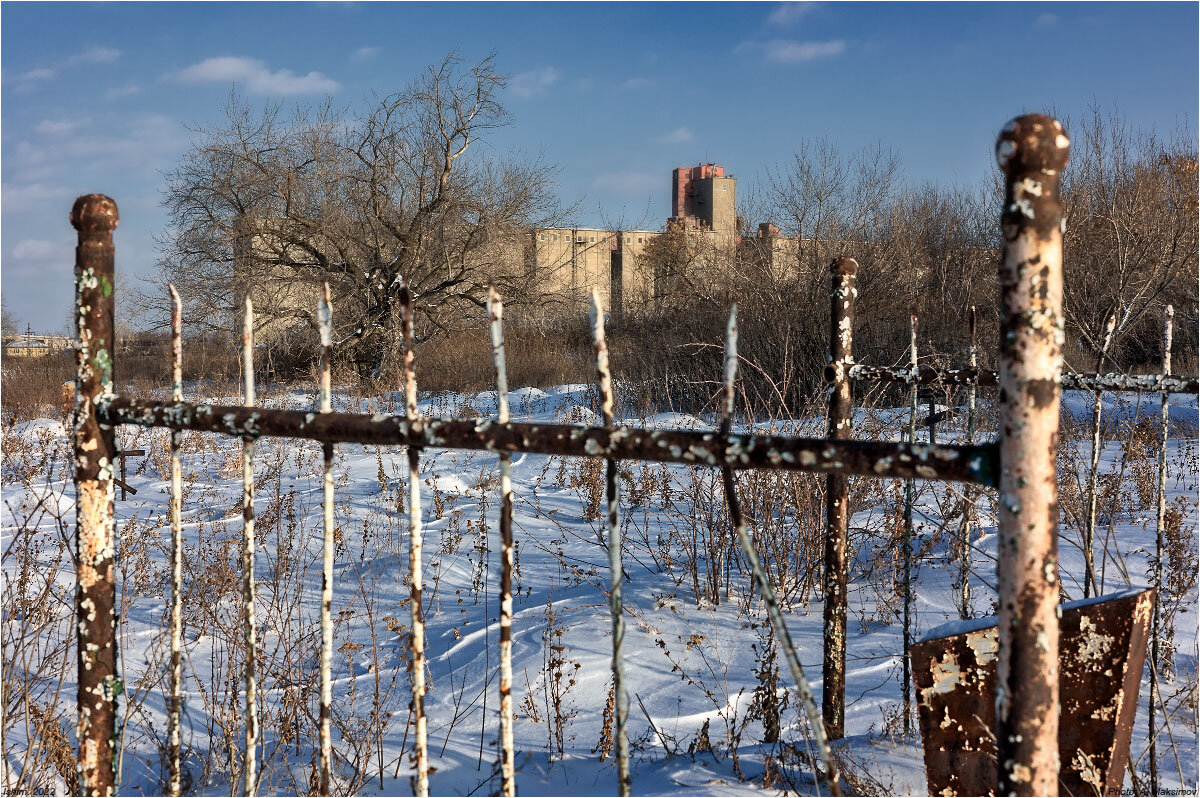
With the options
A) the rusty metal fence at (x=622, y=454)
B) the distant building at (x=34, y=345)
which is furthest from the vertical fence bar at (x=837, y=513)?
the distant building at (x=34, y=345)

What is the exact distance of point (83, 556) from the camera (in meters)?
1.78

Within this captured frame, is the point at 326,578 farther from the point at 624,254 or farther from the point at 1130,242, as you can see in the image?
the point at 624,254

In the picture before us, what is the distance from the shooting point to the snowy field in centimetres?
287

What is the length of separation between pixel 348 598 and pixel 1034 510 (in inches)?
195

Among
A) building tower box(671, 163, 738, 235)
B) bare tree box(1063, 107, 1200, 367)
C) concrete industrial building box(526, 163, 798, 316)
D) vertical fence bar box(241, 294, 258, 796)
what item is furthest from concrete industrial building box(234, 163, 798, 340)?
building tower box(671, 163, 738, 235)

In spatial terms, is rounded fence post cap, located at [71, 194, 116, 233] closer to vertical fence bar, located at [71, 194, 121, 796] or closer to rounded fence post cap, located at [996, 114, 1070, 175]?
vertical fence bar, located at [71, 194, 121, 796]

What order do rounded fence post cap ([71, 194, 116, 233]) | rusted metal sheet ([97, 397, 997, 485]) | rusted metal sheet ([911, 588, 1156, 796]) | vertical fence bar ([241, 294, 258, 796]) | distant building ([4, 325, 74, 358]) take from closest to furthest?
rusted metal sheet ([97, 397, 997, 485])
vertical fence bar ([241, 294, 258, 796])
rounded fence post cap ([71, 194, 116, 233])
rusted metal sheet ([911, 588, 1156, 796])
distant building ([4, 325, 74, 358])

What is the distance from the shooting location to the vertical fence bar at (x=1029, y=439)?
1047mm

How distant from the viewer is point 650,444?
4.18 ft

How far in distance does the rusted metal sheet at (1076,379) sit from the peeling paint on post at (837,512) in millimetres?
70

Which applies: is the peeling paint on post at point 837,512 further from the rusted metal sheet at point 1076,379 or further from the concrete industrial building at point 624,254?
the concrete industrial building at point 624,254

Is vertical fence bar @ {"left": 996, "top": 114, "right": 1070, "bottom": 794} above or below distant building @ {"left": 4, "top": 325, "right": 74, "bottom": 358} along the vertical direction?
below

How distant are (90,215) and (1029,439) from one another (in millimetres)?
1896

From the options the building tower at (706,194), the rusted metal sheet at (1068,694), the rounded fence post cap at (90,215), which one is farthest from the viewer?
the building tower at (706,194)
